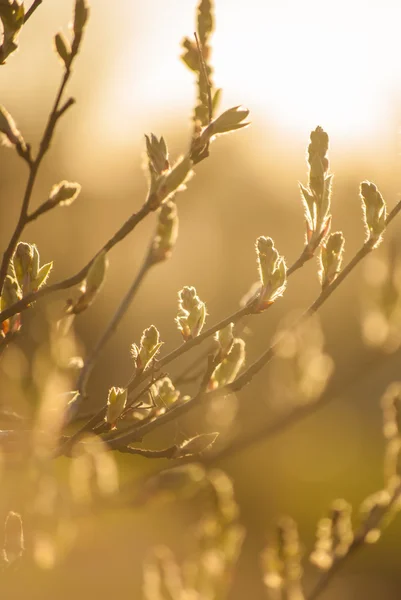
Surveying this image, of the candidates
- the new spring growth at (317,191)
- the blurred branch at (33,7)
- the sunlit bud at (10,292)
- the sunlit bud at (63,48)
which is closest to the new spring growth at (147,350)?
the sunlit bud at (10,292)

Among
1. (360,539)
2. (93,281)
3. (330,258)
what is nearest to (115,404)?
(93,281)

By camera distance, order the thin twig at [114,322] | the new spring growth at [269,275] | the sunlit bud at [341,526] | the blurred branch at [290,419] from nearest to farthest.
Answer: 1. the thin twig at [114,322]
2. the blurred branch at [290,419]
3. the new spring growth at [269,275]
4. the sunlit bud at [341,526]

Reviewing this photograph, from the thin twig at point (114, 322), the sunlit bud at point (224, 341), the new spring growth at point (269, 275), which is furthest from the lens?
the sunlit bud at point (224, 341)

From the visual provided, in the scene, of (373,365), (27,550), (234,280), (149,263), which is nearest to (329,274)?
(373,365)

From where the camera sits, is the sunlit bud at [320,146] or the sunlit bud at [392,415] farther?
the sunlit bud at [392,415]

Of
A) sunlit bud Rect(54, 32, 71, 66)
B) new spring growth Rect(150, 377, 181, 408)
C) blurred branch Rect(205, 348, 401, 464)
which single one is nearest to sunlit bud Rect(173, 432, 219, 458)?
blurred branch Rect(205, 348, 401, 464)

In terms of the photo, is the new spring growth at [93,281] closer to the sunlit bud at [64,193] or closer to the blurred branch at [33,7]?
the sunlit bud at [64,193]

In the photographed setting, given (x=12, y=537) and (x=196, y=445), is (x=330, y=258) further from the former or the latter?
(x=12, y=537)
